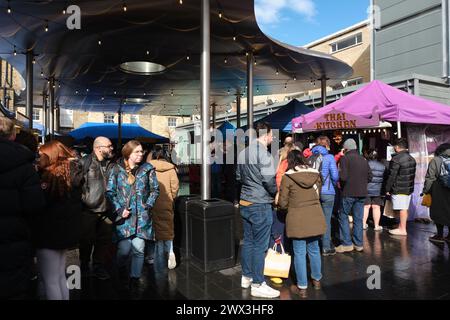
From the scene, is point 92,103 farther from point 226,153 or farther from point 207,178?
point 207,178

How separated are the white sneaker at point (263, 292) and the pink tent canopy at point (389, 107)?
491 centimetres

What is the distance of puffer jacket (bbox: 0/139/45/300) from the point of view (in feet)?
7.13

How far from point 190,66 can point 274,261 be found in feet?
26.0

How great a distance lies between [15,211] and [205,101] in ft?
11.2

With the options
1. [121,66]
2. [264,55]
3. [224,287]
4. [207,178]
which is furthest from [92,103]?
[224,287]

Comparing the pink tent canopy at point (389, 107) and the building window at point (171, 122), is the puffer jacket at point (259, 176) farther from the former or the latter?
the building window at point (171, 122)

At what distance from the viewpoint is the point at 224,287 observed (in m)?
4.04

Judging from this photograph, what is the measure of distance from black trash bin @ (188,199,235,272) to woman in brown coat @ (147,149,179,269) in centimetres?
34

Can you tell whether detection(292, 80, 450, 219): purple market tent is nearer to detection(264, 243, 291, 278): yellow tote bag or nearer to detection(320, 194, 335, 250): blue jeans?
detection(320, 194, 335, 250): blue jeans

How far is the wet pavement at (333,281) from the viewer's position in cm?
380

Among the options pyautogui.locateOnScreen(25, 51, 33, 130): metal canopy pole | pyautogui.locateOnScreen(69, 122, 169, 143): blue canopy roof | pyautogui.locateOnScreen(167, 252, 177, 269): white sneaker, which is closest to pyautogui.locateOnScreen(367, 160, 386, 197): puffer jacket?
pyautogui.locateOnScreen(167, 252, 177, 269): white sneaker

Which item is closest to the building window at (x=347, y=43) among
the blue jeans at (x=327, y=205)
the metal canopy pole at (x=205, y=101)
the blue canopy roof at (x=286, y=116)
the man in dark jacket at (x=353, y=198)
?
the blue canopy roof at (x=286, y=116)

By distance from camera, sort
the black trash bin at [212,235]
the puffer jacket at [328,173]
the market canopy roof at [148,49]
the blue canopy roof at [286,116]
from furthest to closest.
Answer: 1. the blue canopy roof at [286,116]
2. the market canopy roof at [148,49]
3. the puffer jacket at [328,173]
4. the black trash bin at [212,235]
